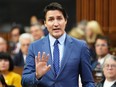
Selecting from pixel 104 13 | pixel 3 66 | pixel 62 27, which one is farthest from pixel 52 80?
pixel 104 13

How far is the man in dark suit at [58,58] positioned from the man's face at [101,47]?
230 centimetres

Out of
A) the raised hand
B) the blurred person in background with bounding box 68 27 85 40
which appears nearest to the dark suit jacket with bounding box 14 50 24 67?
the blurred person in background with bounding box 68 27 85 40

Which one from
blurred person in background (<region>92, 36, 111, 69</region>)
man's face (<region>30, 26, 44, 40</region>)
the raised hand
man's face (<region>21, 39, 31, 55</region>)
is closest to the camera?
the raised hand

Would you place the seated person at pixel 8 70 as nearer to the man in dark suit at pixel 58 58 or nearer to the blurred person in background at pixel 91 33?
the blurred person in background at pixel 91 33

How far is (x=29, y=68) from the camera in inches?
109

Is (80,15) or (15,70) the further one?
(80,15)

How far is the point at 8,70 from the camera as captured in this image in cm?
477

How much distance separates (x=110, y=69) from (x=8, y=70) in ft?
4.22

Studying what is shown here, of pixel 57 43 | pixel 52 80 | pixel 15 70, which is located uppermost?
pixel 57 43

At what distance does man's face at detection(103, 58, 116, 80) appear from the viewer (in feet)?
13.2

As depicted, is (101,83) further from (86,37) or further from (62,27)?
(86,37)

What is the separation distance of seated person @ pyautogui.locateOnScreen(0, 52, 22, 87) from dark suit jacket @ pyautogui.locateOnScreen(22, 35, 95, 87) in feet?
6.18

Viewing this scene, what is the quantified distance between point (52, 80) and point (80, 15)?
460cm

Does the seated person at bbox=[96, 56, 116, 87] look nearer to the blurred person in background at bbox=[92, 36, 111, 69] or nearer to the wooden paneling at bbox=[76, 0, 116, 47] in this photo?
the blurred person in background at bbox=[92, 36, 111, 69]
